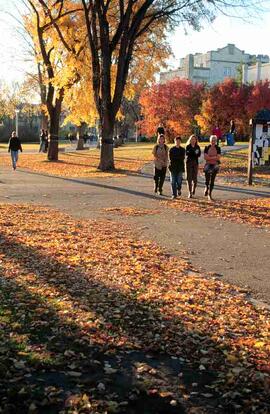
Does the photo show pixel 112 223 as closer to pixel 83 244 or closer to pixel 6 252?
pixel 83 244

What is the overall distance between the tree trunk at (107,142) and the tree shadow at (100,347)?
17.2 metres

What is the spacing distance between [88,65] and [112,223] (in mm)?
18254

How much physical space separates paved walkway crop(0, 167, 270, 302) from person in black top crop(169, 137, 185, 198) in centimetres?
62

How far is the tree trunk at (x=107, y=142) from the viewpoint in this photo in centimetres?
2342

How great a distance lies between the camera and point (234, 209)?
13.4 m

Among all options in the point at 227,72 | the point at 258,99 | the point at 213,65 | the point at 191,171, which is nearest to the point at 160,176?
the point at 191,171

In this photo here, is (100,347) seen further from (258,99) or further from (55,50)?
(258,99)

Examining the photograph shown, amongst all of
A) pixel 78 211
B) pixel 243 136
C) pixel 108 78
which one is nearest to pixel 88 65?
pixel 108 78

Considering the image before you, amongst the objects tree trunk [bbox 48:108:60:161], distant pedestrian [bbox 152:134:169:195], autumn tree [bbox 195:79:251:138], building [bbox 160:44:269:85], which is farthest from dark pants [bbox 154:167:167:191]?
building [bbox 160:44:269:85]

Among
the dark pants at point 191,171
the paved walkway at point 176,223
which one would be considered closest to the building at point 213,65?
the paved walkway at point 176,223

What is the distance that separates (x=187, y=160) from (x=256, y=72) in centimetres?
9786

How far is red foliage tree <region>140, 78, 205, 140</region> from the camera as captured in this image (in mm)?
55781

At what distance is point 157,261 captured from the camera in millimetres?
7957

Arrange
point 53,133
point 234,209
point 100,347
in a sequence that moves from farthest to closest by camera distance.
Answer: point 53,133 < point 234,209 < point 100,347
